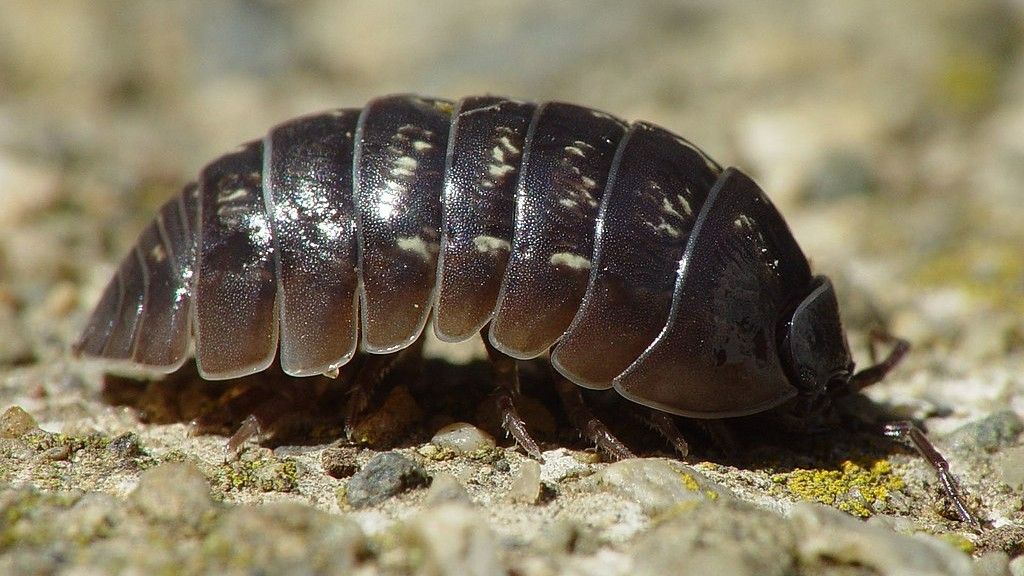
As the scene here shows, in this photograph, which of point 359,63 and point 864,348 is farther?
point 359,63

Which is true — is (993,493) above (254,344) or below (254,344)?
below

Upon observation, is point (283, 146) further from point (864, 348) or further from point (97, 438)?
point (864, 348)

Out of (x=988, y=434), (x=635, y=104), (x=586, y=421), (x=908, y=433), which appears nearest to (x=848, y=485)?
(x=908, y=433)

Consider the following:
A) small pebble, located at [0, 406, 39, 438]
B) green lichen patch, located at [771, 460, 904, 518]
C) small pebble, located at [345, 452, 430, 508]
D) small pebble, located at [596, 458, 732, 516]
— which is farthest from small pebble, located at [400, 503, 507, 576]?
small pebble, located at [0, 406, 39, 438]

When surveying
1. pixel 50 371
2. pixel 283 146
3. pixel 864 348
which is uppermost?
pixel 283 146

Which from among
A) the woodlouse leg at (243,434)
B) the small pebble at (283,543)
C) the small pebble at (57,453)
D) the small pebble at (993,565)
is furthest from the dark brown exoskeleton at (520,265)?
the small pebble at (283,543)

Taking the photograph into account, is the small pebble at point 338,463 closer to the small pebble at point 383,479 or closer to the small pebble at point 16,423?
the small pebble at point 383,479

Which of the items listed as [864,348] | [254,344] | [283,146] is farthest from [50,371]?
[864,348]

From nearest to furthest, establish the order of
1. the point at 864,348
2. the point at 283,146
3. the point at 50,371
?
1. the point at 283,146
2. the point at 50,371
3. the point at 864,348
